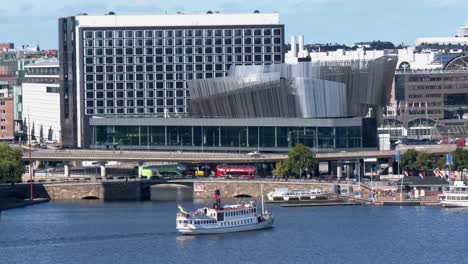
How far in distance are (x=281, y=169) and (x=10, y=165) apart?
17923 mm

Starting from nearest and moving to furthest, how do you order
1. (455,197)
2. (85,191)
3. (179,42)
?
(455,197) < (85,191) < (179,42)

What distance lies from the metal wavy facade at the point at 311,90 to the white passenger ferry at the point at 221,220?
3359 cm

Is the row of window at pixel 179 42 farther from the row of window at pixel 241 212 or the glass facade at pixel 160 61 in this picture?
the row of window at pixel 241 212

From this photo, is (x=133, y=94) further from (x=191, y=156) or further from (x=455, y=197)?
(x=455, y=197)

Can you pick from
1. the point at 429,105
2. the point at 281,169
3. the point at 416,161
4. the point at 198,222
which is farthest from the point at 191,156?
the point at 429,105

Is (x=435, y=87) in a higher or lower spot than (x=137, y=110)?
higher

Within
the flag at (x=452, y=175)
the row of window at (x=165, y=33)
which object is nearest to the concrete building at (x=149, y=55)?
the row of window at (x=165, y=33)

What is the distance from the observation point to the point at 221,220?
95.5 metres

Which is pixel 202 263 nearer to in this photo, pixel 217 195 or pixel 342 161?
pixel 217 195

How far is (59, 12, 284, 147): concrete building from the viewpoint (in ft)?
495

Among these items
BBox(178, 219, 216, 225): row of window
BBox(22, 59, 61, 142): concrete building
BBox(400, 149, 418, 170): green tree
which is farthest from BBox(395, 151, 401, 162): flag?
BBox(22, 59, 61, 142): concrete building

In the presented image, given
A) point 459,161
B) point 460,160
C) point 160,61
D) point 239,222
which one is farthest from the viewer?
point 160,61

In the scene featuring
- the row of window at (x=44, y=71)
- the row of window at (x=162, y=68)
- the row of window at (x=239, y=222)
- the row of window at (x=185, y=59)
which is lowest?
the row of window at (x=239, y=222)

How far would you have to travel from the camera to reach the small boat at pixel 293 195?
11138cm
